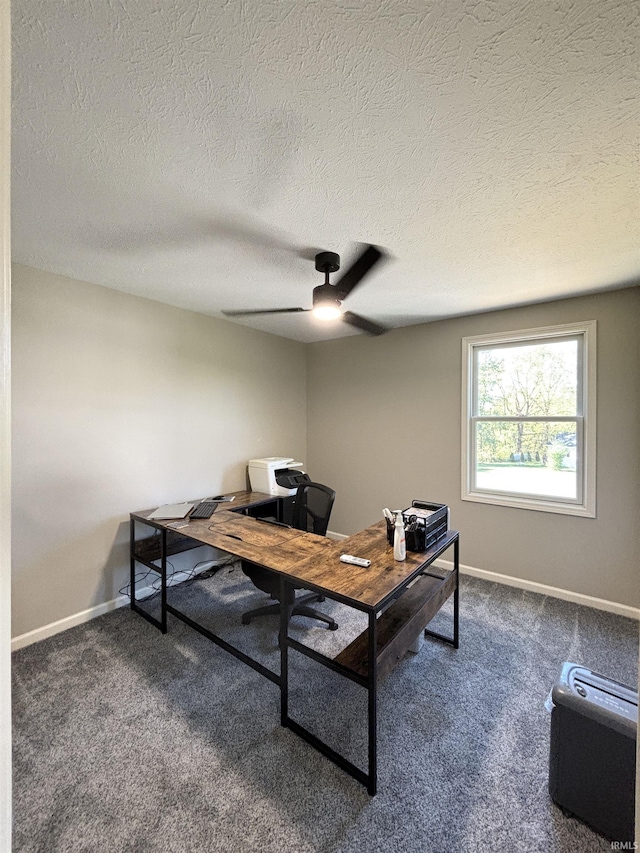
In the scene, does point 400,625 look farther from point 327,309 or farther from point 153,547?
point 153,547

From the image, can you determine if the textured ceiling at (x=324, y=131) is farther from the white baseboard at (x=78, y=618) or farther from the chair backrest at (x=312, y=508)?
the white baseboard at (x=78, y=618)

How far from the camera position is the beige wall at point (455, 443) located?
264cm

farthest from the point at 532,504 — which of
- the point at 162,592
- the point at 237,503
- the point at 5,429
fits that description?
the point at 5,429

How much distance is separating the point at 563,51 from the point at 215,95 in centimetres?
103

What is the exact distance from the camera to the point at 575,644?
2311mm

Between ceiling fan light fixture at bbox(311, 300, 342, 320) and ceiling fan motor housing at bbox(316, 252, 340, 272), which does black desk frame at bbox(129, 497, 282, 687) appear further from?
ceiling fan motor housing at bbox(316, 252, 340, 272)

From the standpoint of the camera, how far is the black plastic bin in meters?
1.22

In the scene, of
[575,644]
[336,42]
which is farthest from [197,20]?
[575,644]

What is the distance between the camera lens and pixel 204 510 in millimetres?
2738

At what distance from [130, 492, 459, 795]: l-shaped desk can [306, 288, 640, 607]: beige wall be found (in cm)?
121

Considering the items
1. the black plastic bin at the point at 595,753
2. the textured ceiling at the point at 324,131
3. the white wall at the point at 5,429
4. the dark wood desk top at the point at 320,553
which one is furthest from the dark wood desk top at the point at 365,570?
the textured ceiling at the point at 324,131

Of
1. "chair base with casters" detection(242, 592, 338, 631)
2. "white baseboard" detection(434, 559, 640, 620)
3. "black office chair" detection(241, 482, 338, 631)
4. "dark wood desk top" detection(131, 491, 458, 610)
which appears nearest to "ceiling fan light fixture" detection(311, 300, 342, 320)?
"black office chair" detection(241, 482, 338, 631)

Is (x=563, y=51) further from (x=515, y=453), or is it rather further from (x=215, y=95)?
(x=515, y=453)

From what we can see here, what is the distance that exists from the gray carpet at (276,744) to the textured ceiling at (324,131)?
98.1 inches
